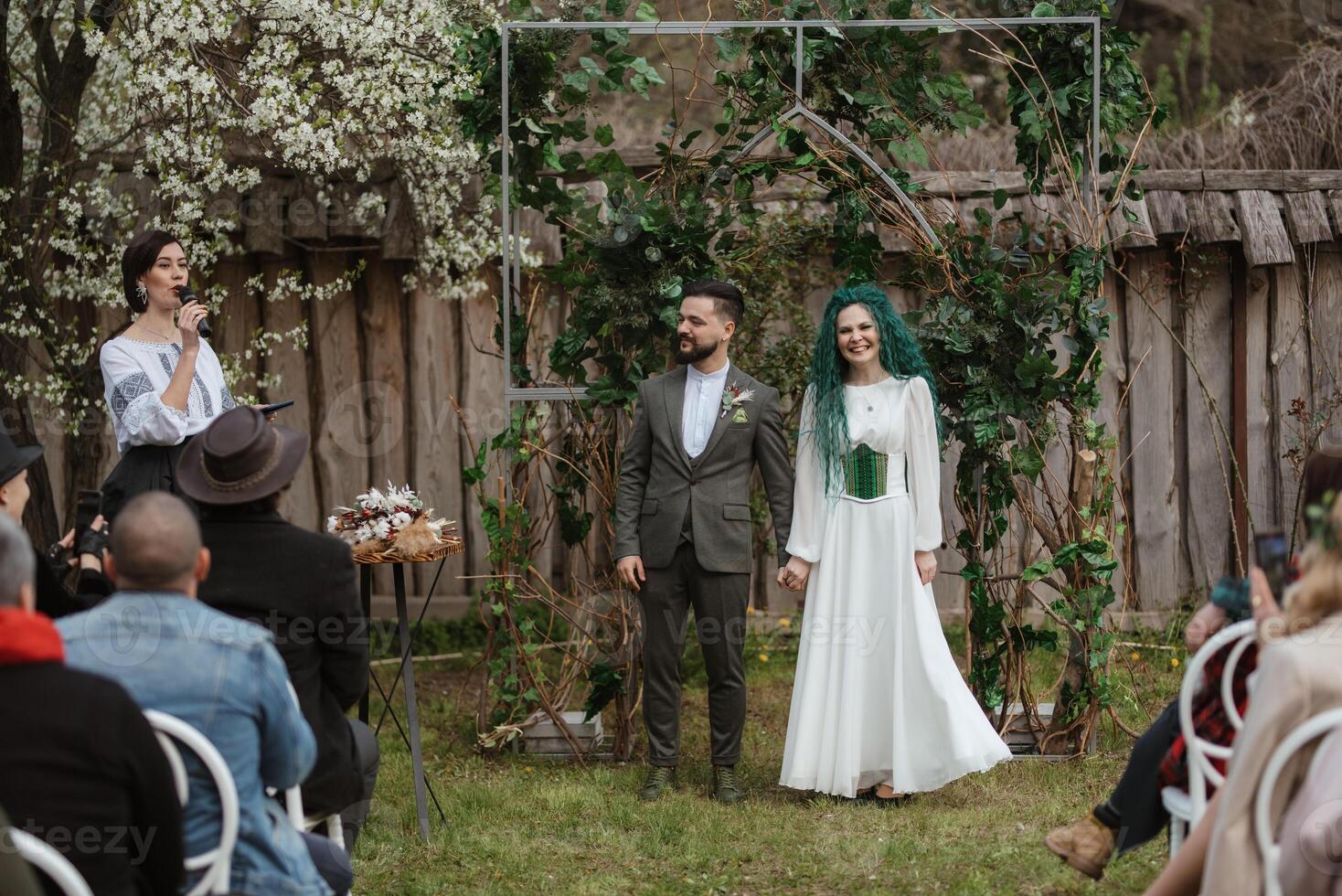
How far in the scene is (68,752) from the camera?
8.26 feet

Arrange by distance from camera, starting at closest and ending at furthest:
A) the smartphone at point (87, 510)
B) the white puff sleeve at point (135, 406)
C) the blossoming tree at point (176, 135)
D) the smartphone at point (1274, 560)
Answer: the smartphone at point (1274, 560) → the smartphone at point (87, 510) → the white puff sleeve at point (135, 406) → the blossoming tree at point (176, 135)

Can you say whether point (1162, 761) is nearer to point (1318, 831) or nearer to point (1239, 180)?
point (1318, 831)

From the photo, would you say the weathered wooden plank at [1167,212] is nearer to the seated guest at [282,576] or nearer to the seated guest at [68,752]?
the seated guest at [282,576]

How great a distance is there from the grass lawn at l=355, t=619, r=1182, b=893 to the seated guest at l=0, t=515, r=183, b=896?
1853 millimetres

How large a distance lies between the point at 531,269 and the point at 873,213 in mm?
1794

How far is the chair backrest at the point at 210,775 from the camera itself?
266 centimetres

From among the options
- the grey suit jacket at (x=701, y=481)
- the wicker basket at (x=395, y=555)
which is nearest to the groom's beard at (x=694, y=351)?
the grey suit jacket at (x=701, y=481)

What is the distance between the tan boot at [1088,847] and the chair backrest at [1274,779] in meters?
0.96

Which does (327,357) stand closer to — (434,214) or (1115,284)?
(434,214)

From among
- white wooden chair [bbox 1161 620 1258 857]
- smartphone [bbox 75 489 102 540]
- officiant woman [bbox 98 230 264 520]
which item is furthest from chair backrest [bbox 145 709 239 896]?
white wooden chair [bbox 1161 620 1258 857]

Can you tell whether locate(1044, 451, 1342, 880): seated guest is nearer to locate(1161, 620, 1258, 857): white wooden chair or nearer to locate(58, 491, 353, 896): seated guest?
locate(1161, 620, 1258, 857): white wooden chair

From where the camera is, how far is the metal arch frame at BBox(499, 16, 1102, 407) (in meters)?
5.18

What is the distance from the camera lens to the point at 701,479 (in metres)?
5.12

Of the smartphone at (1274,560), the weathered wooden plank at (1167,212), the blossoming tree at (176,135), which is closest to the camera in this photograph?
the smartphone at (1274,560)
